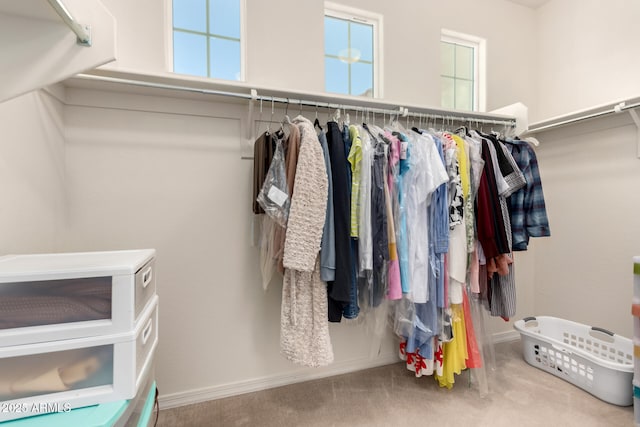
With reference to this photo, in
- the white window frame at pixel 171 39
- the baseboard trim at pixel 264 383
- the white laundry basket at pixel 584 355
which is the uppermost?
Answer: the white window frame at pixel 171 39

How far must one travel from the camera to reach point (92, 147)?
141cm

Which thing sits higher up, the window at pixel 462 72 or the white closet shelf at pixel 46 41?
the window at pixel 462 72

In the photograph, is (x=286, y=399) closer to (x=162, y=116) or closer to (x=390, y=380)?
(x=390, y=380)

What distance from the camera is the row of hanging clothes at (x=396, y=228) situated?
127 cm

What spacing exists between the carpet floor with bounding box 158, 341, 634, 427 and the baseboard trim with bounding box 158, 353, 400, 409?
28mm

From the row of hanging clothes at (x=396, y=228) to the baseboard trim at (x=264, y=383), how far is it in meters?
0.33

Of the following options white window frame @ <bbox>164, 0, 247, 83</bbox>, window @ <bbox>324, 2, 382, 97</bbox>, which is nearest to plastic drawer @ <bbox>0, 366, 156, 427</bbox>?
white window frame @ <bbox>164, 0, 247, 83</bbox>

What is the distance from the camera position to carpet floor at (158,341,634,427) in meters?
1.43

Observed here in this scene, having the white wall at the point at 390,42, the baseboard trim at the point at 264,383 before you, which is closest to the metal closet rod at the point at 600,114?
the white wall at the point at 390,42

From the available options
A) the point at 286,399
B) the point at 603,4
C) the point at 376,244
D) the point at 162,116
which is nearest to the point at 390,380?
the point at 286,399

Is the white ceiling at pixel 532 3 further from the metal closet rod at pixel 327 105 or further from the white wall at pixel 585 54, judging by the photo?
the metal closet rod at pixel 327 105

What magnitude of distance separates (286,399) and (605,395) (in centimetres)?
177

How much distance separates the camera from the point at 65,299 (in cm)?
72

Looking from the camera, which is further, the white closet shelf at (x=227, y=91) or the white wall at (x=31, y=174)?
the white closet shelf at (x=227, y=91)
